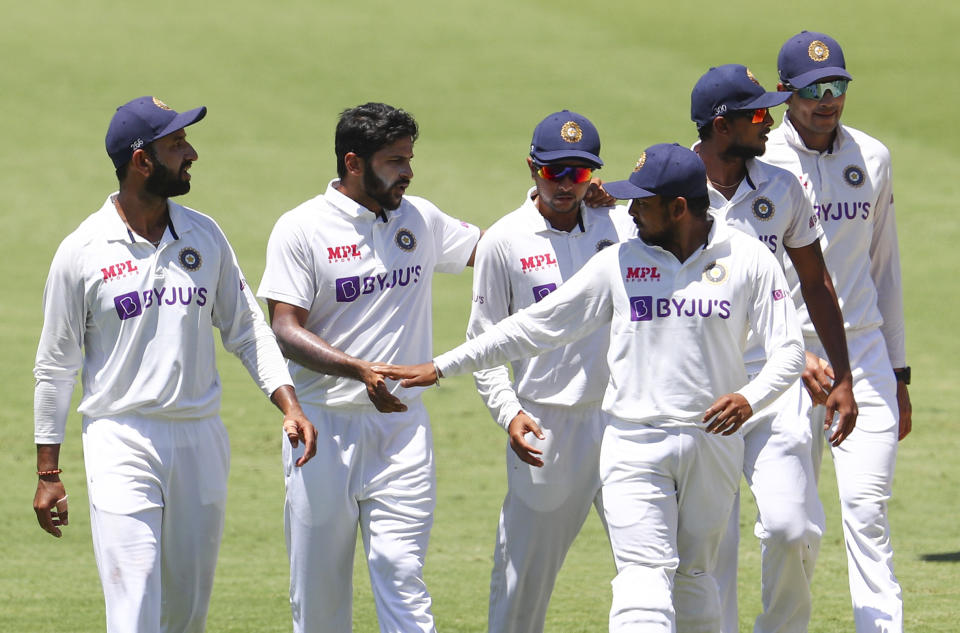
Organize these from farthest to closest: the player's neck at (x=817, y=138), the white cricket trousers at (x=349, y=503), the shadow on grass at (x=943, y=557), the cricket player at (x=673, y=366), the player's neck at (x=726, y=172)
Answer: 1. the shadow on grass at (x=943, y=557)
2. the player's neck at (x=817, y=138)
3. the player's neck at (x=726, y=172)
4. the white cricket trousers at (x=349, y=503)
5. the cricket player at (x=673, y=366)

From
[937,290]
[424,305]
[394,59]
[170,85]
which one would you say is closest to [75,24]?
[170,85]

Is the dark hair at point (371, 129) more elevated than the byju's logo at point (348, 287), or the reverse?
the dark hair at point (371, 129)

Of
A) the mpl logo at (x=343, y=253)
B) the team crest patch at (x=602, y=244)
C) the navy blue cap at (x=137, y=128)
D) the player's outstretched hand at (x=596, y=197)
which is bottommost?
the mpl logo at (x=343, y=253)

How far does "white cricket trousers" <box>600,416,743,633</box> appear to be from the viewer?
257 inches

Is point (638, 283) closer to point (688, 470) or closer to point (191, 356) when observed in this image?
point (688, 470)

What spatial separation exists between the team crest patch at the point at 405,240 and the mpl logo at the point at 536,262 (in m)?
0.49

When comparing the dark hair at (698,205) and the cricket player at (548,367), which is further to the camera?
the cricket player at (548,367)

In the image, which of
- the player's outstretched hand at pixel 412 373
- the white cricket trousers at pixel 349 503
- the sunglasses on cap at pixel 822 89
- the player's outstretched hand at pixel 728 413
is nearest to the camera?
the player's outstretched hand at pixel 728 413

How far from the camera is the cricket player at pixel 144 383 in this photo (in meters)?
6.60

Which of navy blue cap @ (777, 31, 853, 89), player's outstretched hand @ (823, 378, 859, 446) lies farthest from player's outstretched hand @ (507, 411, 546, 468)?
navy blue cap @ (777, 31, 853, 89)

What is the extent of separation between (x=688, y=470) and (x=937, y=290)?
652 inches

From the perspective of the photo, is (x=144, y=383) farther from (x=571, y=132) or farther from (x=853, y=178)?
(x=853, y=178)

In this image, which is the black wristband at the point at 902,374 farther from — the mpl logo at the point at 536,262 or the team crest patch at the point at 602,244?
the mpl logo at the point at 536,262

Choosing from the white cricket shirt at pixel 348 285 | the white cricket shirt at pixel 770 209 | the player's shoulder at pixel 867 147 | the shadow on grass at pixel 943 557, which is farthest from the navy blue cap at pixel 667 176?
the shadow on grass at pixel 943 557
